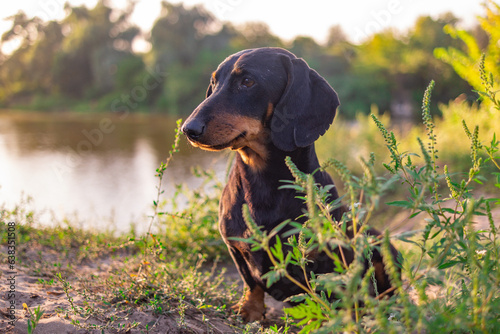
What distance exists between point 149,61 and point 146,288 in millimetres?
24543

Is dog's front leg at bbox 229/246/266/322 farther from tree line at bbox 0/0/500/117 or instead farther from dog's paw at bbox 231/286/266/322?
tree line at bbox 0/0/500/117

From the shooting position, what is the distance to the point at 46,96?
2775cm

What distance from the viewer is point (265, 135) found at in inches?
96.7

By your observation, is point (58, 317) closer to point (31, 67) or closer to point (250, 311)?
point (250, 311)

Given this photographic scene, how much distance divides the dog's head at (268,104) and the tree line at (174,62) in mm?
20177

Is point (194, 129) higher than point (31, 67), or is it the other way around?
point (31, 67)

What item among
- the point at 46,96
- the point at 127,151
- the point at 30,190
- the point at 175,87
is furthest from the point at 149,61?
the point at 30,190

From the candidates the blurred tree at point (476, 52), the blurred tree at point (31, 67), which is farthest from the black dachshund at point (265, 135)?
the blurred tree at point (31, 67)

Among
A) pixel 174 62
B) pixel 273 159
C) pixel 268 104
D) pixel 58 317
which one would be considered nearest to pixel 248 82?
pixel 268 104

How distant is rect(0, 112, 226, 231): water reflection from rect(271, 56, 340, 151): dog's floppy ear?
1.68 m

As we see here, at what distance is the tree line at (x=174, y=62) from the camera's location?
23.3 meters

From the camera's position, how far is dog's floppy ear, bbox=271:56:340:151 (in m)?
2.36

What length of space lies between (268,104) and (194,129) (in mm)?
574

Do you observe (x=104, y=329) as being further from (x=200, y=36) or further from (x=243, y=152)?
(x=200, y=36)
